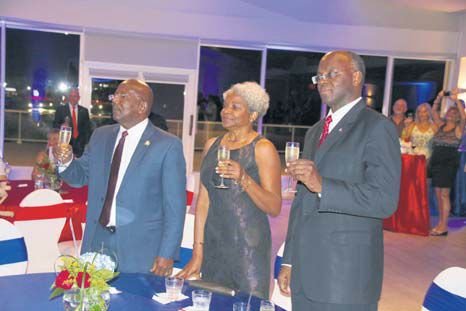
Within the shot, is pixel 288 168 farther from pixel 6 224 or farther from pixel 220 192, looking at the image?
pixel 6 224

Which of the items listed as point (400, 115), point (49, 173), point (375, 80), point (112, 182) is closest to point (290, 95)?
point (375, 80)

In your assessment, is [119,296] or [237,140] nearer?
[119,296]

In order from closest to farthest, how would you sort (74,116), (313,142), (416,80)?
(313,142) → (74,116) → (416,80)

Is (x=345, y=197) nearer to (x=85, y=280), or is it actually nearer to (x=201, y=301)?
(x=201, y=301)

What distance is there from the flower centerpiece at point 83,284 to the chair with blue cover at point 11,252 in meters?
1.20

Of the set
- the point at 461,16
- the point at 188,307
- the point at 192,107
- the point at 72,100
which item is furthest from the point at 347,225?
the point at 461,16

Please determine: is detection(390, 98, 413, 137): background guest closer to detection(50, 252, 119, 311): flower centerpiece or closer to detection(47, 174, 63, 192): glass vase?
detection(47, 174, 63, 192): glass vase

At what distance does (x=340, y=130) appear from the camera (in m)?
2.05

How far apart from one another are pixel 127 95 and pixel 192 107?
736cm

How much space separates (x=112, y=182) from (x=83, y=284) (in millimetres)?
1194

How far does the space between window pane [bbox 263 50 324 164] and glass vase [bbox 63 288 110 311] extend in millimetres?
8902

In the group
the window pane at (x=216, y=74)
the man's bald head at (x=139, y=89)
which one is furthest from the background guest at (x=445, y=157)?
the man's bald head at (x=139, y=89)

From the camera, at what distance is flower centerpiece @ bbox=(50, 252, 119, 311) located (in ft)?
5.30

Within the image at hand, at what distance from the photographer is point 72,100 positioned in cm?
873
